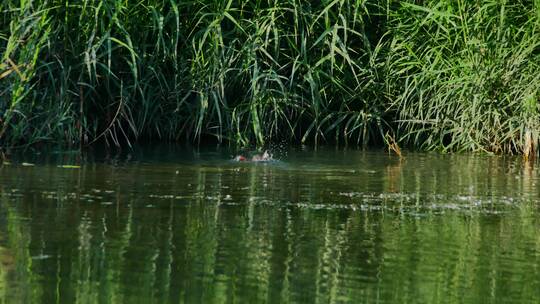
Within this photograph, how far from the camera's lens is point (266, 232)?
705 centimetres

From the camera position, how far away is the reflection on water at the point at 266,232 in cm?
560

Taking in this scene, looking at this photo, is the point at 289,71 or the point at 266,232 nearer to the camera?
the point at 266,232

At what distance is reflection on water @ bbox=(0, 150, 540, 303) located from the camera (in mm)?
5598

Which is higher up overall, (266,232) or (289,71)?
(289,71)

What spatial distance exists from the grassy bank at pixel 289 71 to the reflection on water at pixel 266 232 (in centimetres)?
98

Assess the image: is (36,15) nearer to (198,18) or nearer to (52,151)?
(52,151)

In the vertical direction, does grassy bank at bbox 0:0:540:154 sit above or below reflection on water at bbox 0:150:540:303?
above

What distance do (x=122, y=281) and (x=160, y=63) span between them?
6.19m

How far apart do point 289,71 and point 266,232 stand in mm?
5237

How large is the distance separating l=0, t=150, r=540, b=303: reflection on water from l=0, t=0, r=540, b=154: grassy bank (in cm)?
98

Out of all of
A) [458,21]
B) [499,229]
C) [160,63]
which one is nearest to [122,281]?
[499,229]

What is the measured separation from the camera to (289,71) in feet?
39.9

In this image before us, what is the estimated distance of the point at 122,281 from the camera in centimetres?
561

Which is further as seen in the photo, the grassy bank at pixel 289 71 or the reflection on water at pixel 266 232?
the grassy bank at pixel 289 71
